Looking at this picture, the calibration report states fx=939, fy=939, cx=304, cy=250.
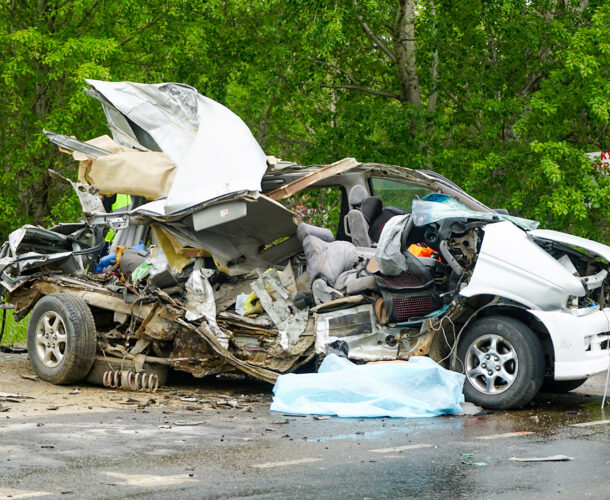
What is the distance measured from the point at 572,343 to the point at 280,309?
110 inches

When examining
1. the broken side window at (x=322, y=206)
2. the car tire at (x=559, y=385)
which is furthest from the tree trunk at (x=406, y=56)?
the car tire at (x=559, y=385)

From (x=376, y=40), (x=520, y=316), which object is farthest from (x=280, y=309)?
(x=376, y=40)

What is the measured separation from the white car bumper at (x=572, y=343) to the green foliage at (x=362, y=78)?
7.48 m

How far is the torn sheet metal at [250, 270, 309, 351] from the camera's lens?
8930 millimetres

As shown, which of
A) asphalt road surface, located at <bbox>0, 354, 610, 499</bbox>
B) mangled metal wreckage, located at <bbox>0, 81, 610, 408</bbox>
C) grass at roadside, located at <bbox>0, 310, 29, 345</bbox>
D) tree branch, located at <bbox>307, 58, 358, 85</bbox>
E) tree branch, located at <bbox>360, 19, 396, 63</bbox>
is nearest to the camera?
asphalt road surface, located at <bbox>0, 354, 610, 499</bbox>

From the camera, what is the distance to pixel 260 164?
9.53 meters

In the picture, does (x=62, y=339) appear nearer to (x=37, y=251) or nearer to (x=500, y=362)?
(x=37, y=251)

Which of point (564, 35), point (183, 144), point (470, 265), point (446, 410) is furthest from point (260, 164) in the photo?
point (564, 35)

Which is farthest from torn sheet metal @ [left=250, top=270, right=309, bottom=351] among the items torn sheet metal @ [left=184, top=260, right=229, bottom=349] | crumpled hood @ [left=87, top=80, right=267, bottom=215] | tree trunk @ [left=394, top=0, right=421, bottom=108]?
tree trunk @ [left=394, top=0, right=421, bottom=108]

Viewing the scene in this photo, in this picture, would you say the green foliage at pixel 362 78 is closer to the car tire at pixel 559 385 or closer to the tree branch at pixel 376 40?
the tree branch at pixel 376 40

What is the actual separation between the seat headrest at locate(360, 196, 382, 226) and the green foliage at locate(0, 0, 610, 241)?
18.5 feet

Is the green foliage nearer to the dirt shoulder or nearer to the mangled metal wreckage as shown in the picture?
the mangled metal wreckage

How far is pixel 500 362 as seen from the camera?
818 centimetres

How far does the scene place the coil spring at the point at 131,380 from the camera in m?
9.09
